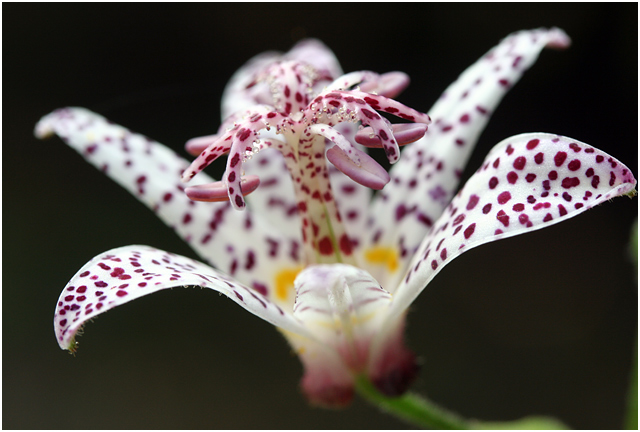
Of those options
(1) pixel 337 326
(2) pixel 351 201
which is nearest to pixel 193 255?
(2) pixel 351 201

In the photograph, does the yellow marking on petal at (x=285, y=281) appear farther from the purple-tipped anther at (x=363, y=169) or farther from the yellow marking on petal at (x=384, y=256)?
→ the purple-tipped anther at (x=363, y=169)

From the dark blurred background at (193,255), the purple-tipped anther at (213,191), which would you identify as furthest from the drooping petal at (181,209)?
the dark blurred background at (193,255)

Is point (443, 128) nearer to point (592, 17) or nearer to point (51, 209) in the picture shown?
point (592, 17)

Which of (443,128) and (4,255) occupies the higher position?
(443,128)

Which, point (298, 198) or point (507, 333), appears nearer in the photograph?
point (298, 198)

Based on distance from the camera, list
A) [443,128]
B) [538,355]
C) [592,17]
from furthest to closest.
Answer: [538,355] → [592,17] → [443,128]

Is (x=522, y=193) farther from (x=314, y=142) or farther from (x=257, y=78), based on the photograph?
(x=257, y=78)

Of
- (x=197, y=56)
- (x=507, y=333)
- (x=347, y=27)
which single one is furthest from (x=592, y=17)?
(x=197, y=56)
